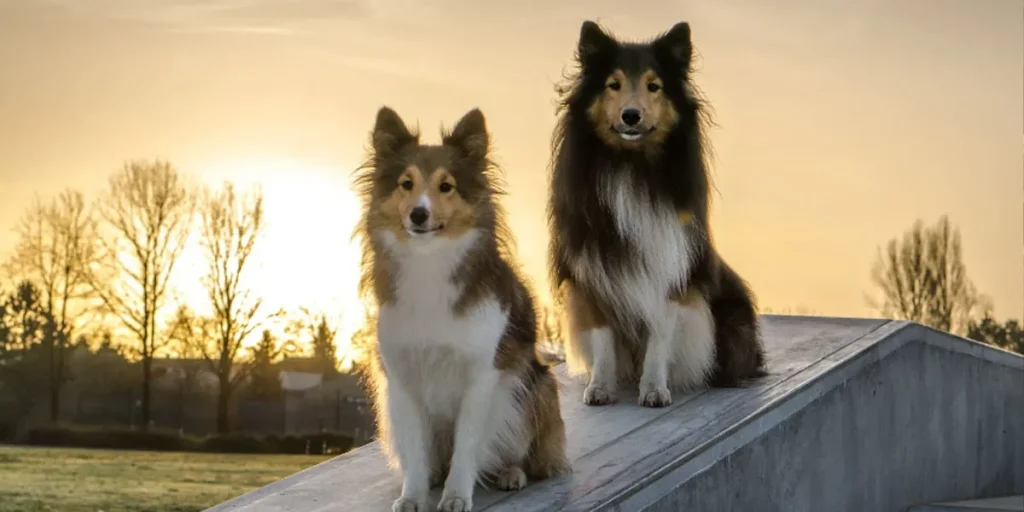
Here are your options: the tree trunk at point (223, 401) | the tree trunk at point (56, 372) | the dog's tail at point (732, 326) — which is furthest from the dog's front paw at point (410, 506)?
the tree trunk at point (56, 372)

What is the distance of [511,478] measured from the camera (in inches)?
178

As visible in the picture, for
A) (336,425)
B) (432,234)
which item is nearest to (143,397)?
(336,425)

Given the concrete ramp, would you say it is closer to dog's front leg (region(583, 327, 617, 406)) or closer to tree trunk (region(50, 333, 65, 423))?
dog's front leg (region(583, 327, 617, 406))

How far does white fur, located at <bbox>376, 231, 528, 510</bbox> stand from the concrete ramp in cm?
23

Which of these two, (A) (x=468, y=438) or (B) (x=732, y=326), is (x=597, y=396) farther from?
(A) (x=468, y=438)

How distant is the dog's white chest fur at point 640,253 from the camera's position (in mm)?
5770

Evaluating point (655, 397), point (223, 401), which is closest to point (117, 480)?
point (223, 401)

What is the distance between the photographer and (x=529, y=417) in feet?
14.4

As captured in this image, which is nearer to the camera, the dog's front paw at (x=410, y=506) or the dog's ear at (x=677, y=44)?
the dog's front paw at (x=410, y=506)

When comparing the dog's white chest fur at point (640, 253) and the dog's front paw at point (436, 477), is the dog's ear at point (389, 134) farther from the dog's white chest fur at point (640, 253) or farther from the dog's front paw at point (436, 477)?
the dog's white chest fur at point (640, 253)

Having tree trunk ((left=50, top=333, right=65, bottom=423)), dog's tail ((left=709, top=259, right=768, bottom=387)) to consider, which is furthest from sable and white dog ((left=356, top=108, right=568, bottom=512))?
tree trunk ((left=50, top=333, right=65, bottom=423))

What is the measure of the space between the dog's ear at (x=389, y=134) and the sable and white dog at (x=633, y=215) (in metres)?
1.73

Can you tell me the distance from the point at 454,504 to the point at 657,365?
77.8 inches

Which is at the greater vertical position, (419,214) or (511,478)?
(419,214)
